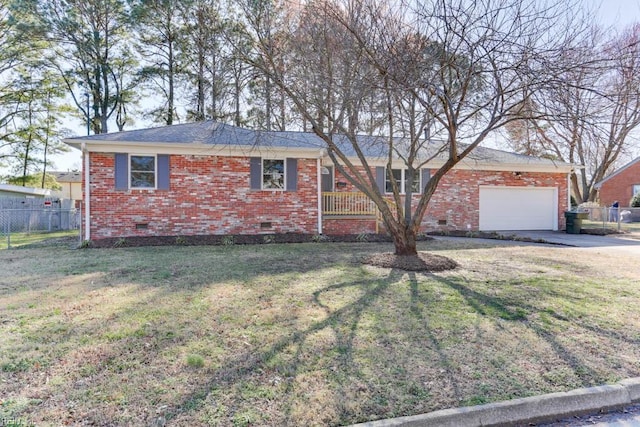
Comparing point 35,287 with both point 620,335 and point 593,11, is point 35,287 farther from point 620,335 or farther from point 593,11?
point 593,11

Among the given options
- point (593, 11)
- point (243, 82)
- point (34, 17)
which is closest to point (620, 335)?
point (593, 11)

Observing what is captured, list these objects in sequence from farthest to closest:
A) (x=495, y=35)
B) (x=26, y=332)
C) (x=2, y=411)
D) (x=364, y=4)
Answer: (x=364, y=4), (x=495, y=35), (x=26, y=332), (x=2, y=411)

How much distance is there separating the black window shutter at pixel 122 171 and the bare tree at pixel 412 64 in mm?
5683

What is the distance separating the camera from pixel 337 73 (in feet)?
25.4

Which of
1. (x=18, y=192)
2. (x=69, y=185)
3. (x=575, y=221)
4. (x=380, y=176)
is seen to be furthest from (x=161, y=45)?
(x=575, y=221)

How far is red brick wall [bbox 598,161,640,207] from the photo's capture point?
90.5ft

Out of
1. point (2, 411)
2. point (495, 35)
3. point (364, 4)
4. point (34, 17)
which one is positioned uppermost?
point (34, 17)

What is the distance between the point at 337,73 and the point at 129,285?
5487 mm

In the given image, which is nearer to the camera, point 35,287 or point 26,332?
point 26,332

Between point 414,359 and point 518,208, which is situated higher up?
point 518,208

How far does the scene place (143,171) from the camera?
38.1 ft

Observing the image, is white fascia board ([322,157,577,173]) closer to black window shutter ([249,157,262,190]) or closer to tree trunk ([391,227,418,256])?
black window shutter ([249,157,262,190])

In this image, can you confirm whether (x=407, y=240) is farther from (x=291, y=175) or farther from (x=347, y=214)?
(x=291, y=175)

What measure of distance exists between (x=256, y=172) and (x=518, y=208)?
1127cm
